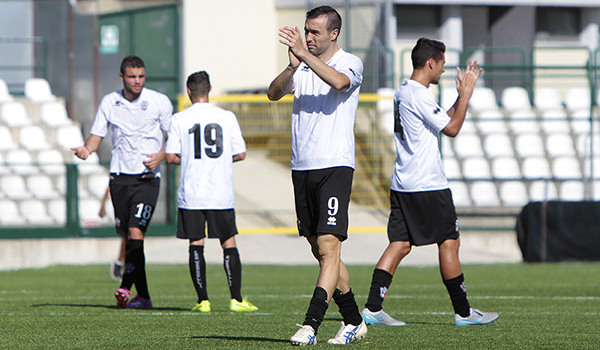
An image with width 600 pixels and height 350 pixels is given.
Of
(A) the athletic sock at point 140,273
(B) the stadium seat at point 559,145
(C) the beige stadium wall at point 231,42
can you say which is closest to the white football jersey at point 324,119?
(A) the athletic sock at point 140,273

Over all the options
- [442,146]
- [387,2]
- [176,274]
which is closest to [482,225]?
[442,146]

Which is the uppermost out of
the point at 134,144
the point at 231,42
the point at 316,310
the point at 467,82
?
the point at 231,42

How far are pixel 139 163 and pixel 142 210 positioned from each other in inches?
16.0

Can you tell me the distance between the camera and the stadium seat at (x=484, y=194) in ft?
60.3

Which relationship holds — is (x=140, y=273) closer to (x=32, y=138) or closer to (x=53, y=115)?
(x=32, y=138)

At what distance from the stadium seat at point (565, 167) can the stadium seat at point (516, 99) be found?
233cm

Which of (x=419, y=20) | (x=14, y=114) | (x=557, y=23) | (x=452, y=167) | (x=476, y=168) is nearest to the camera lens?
(x=452, y=167)

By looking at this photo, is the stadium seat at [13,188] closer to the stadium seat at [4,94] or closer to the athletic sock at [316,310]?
the stadium seat at [4,94]

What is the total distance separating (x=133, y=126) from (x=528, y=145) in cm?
1416

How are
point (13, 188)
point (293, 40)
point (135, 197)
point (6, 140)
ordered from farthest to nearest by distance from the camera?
point (6, 140), point (13, 188), point (135, 197), point (293, 40)

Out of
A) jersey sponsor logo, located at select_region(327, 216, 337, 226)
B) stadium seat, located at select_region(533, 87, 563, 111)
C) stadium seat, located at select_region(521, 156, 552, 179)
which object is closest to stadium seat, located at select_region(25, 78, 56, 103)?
stadium seat, located at select_region(521, 156, 552, 179)

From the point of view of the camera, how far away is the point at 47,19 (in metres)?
25.1

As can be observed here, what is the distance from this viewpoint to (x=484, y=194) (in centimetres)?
1856

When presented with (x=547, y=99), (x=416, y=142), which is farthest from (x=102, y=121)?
(x=547, y=99)
